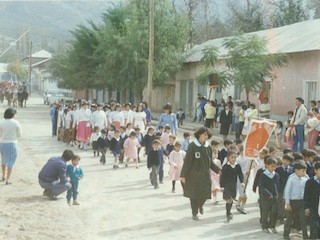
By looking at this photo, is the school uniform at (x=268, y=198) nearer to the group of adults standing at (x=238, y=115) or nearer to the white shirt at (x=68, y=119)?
the group of adults standing at (x=238, y=115)

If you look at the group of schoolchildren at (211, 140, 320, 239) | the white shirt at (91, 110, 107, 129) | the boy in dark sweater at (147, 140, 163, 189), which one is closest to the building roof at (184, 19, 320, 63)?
the white shirt at (91, 110, 107, 129)

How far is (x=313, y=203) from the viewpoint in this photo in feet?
28.5

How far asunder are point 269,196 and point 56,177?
4043 mm

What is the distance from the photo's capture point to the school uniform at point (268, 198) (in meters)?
9.60

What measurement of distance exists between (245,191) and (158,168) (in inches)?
122

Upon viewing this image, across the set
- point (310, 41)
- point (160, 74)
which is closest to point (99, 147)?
point (310, 41)

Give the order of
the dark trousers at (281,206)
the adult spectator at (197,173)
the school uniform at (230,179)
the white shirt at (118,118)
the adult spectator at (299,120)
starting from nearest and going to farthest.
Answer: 1. the dark trousers at (281,206)
2. the adult spectator at (197,173)
3. the school uniform at (230,179)
4. the adult spectator at (299,120)
5. the white shirt at (118,118)

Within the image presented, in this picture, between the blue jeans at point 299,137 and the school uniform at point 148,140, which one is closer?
the school uniform at point 148,140

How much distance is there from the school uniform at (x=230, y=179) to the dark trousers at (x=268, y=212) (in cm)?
84

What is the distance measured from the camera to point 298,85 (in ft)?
82.5

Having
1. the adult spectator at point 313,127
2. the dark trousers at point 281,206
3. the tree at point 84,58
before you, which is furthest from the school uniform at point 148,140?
the tree at point 84,58

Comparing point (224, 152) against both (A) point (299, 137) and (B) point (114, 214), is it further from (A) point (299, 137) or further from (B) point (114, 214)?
(A) point (299, 137)

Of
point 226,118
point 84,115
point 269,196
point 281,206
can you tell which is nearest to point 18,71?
point 226,118

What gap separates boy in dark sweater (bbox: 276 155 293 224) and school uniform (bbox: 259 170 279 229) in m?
0.15
